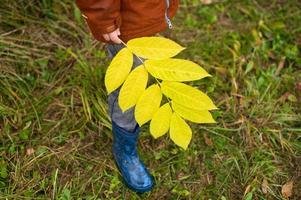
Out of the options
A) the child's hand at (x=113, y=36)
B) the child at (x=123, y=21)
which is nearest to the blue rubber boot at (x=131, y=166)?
the child at (x=123, y=21)

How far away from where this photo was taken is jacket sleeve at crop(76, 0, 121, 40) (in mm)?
1454

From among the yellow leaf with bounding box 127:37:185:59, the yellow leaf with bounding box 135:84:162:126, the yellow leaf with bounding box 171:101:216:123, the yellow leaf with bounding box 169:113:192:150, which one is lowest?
the yellow leaf with bounding box 169:113:192:150

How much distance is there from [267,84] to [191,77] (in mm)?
1607

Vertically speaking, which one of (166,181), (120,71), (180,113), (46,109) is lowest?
(166,181)

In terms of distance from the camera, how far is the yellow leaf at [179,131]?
1.39m

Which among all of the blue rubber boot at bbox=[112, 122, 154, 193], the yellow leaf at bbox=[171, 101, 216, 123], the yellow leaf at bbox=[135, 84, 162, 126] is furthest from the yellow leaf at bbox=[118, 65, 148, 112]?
the blue rubber boot at bbox=[112, 122, 154, 193]

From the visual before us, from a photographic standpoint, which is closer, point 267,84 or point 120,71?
point 120,71

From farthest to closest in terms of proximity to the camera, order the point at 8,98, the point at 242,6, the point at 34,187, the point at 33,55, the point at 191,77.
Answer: the point at 242,6 < the point at 33,55 < the point at 8,98 < the point at 34,187 < the point at 191,77

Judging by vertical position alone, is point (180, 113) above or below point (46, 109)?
above

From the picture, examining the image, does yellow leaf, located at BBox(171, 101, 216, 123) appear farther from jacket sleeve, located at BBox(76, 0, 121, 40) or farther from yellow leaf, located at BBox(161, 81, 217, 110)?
jacket sleeve, located at BBox(76, 0, 121, 40)

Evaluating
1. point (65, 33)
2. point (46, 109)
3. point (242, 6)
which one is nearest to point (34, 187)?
point (46, 109)

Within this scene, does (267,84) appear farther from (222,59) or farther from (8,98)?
(8,98)

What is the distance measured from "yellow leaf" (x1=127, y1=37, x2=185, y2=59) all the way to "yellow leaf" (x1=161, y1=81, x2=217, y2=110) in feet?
0.32

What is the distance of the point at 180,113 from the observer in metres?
1.36
